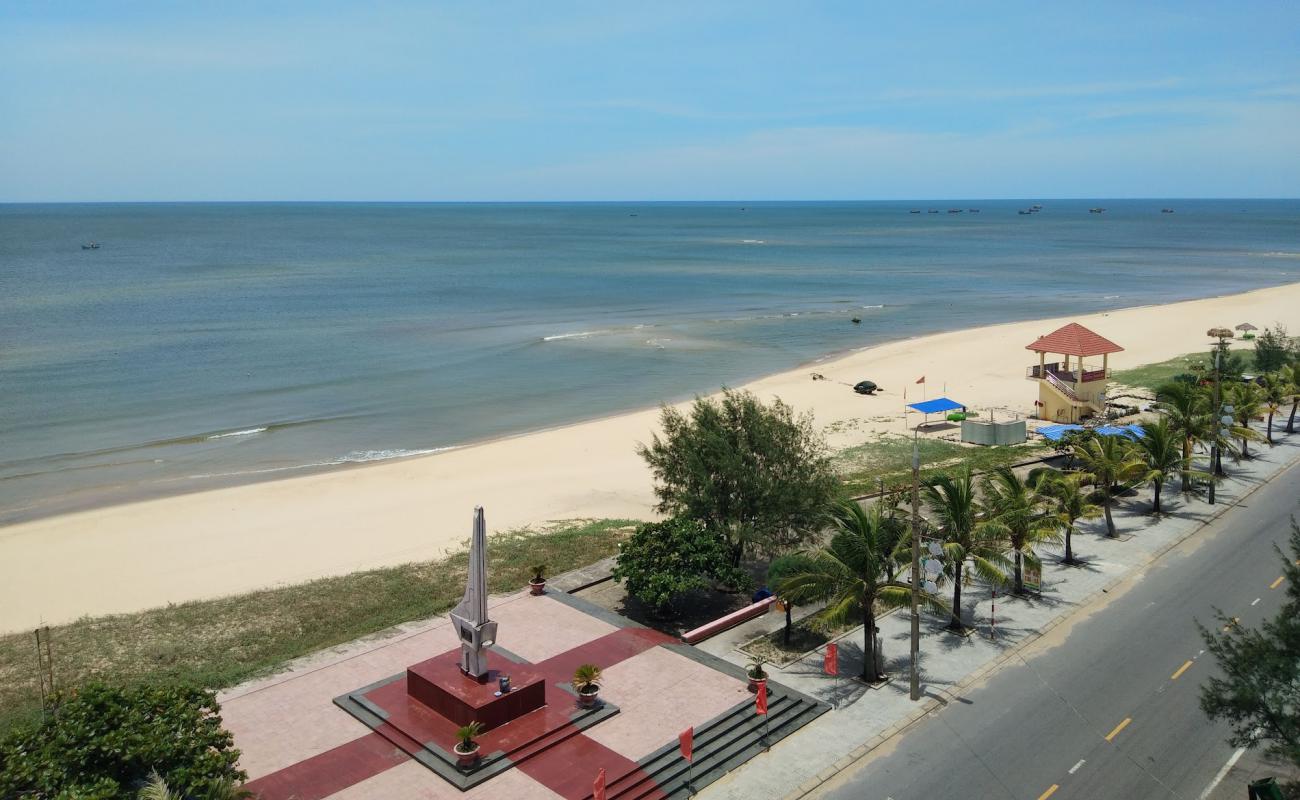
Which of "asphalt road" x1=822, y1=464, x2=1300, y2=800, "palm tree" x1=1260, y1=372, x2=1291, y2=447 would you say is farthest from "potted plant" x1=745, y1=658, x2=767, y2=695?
"palm tree" x1=1260, y1=372, x2=1291, y2=447

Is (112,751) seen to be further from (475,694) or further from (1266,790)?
(1266,790)

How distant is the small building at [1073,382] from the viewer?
42562 mm

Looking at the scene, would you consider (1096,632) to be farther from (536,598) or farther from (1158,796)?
(536,598)

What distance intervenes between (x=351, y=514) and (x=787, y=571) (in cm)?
2003

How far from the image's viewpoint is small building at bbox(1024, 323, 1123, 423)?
42562mm

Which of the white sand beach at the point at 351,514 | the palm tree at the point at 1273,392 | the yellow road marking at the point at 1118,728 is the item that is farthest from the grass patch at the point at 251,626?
the palm tree at the point at 1273,392

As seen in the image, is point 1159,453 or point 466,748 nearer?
point 466,748

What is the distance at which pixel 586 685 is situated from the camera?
62.1 feet

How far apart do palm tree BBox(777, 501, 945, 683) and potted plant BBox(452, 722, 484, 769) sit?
6.95 meters

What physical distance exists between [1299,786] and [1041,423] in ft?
100

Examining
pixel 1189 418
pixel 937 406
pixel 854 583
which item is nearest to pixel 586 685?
pixel 854 583

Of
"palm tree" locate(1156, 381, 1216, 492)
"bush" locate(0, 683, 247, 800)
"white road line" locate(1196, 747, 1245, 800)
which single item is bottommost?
"white road line" locate(1196, 747, 1245, 800)

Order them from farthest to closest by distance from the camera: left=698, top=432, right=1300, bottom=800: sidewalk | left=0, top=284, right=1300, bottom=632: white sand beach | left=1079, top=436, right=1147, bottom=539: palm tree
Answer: left=0, top=284, right=1300, bottom=632: white sand beach → left=1079, top=436, right=1147, bottom=539: palm tree → left=698, top=432, right=1300, bottom=800: sidewalk

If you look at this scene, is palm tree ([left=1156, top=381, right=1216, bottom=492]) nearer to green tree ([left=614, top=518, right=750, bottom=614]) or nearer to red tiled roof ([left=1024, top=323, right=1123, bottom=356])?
red tiled roof ([left=1024, top=323, right=1123, bottom=356])
